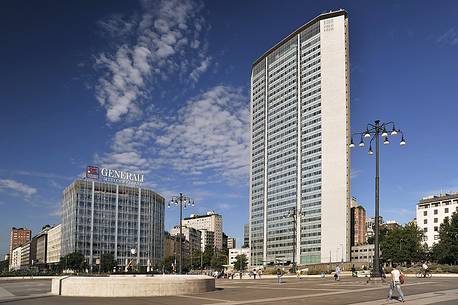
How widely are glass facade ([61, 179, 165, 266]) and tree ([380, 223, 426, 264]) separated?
315ft

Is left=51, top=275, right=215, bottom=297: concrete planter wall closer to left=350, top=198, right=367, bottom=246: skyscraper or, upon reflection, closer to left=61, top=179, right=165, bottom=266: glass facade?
left=61, top=179, right=165, bottom=266: glass facade

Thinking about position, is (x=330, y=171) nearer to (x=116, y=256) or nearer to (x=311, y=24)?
(x=311, y=24)

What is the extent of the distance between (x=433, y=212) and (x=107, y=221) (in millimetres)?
114808

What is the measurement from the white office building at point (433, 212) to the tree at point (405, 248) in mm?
41663

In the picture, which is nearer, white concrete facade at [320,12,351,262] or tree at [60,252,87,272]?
tree at [60,252,87,272]

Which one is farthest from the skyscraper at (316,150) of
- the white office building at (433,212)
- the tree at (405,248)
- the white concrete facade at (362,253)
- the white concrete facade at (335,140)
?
the tree at (405,248)

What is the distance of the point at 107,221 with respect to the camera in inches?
6806

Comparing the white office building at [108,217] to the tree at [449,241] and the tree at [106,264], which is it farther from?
the tree at [449,241]

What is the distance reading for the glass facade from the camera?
166500mm

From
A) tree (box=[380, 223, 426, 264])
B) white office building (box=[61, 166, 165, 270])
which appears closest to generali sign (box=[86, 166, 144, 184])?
white office building (box=[61, 166, 165, 270])

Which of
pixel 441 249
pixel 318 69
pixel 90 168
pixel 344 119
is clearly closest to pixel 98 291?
pixel 441 249

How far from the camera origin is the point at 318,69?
18412 centimetres

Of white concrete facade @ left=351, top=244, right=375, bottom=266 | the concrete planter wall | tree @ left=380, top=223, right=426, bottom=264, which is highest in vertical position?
the concrete planter wall

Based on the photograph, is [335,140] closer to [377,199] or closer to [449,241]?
[449,241]
